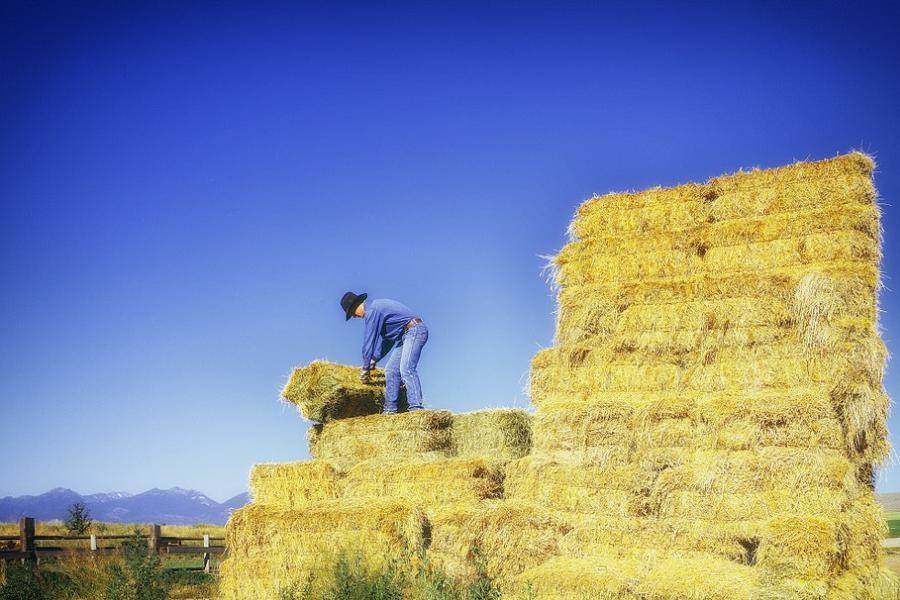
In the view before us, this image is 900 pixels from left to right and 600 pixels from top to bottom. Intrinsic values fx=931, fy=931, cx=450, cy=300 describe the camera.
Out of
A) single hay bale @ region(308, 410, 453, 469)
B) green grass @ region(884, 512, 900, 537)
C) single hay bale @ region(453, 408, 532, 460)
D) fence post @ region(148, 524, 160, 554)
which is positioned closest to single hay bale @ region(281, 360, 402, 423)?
single hay bale @ region(308, 410, 453, 469)

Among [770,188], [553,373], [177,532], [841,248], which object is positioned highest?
[770,188]

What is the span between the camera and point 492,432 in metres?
12.4

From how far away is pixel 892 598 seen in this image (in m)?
9.73

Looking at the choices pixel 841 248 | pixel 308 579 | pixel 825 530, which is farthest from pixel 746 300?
pixel 308 579

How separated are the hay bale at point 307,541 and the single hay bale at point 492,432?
153cm

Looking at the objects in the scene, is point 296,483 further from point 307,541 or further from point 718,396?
point 718,396

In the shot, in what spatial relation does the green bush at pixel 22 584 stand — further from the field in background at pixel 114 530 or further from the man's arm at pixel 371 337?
the field in background at pixel 114 530

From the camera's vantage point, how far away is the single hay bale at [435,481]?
37.7 feet

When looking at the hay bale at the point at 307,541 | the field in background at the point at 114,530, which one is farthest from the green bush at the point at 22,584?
the field in background at the point at 114,530

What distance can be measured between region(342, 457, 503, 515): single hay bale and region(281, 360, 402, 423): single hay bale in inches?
54.5

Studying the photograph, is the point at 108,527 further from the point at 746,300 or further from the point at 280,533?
the point at 746,300

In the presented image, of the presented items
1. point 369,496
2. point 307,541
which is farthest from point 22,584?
point 369,496

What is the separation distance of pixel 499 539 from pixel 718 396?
302cm

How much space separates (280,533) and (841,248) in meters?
7.82
